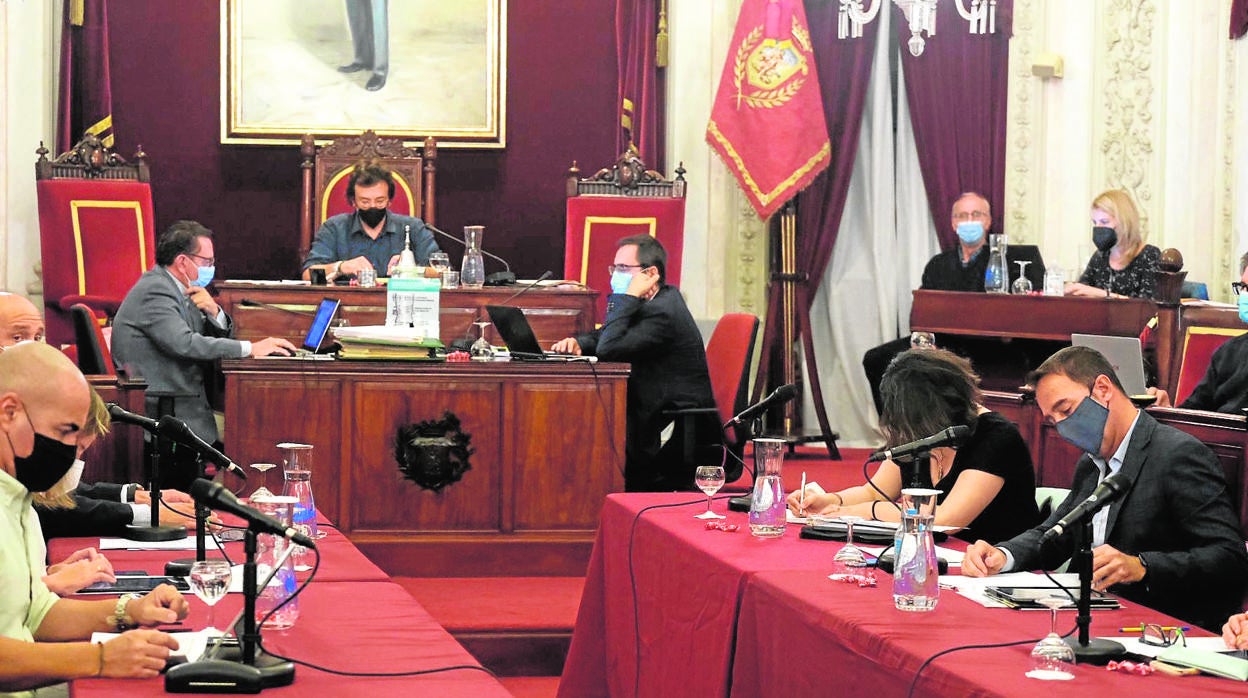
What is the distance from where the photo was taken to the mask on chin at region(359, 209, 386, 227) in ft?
25.2

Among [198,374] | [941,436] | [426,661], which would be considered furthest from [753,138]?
[426,661]

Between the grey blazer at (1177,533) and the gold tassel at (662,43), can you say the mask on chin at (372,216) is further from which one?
the grey blazer at (1177,533)

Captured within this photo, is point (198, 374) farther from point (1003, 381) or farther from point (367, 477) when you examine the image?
point (1003, 381)

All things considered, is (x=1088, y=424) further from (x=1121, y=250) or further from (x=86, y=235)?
(x=86, y=235)

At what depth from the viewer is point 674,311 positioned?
648 centimetres

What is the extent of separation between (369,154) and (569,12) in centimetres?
164

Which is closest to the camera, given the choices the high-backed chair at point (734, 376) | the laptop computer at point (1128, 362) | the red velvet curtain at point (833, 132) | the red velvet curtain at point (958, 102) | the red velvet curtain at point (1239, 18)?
the laptop computer at point (1128, 362)

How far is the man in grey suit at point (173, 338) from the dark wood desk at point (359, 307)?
13.1 inches

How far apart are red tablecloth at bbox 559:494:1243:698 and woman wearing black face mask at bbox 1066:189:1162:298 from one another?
3.39 m

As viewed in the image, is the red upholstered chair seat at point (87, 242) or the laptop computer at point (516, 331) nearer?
the laptop computer at point (516, 331)

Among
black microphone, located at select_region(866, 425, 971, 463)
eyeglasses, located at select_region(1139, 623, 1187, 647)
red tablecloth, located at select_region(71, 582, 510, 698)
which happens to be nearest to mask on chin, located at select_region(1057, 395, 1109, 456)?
black microphone, located at select_region(866, 425, 971, 463)

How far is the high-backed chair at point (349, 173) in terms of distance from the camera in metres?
8.45

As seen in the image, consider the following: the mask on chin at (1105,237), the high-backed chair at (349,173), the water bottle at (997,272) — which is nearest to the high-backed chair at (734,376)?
the water bottle at (997,272)

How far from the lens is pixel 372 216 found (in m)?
7.68
